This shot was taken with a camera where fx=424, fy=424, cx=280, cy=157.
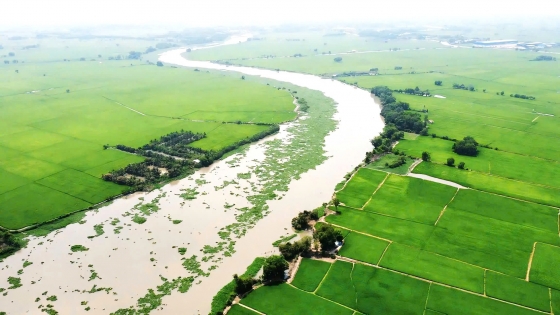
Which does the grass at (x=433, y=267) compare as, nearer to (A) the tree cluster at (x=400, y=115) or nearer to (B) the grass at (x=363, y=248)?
(B) the grass at (x=363, y=248)

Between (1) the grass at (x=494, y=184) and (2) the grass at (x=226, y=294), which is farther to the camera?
(1) the grass at (x=494, y=184)

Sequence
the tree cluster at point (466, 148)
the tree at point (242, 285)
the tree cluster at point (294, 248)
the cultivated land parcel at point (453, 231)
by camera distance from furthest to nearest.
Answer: the tree cluster at point (466, 148), the tree cluster at point (294, 248), the tree at point (242, 285), the cultivated land parcel at point (453, 231)

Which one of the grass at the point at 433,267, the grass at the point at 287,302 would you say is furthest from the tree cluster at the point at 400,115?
the grass at the point at 287,302

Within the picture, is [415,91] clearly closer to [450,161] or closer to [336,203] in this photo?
[450,161]

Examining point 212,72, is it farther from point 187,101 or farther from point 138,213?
point 138,213

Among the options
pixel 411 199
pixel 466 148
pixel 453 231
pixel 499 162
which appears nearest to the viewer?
pixel 453 231

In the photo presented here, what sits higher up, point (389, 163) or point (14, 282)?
point (389, 163)

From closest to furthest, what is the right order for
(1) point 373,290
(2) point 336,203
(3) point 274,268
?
1. (1) point 373,290
2. (3) point 274,268
3. (2) point 336,203

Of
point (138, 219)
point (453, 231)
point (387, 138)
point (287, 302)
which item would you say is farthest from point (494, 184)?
point (138, 219)
